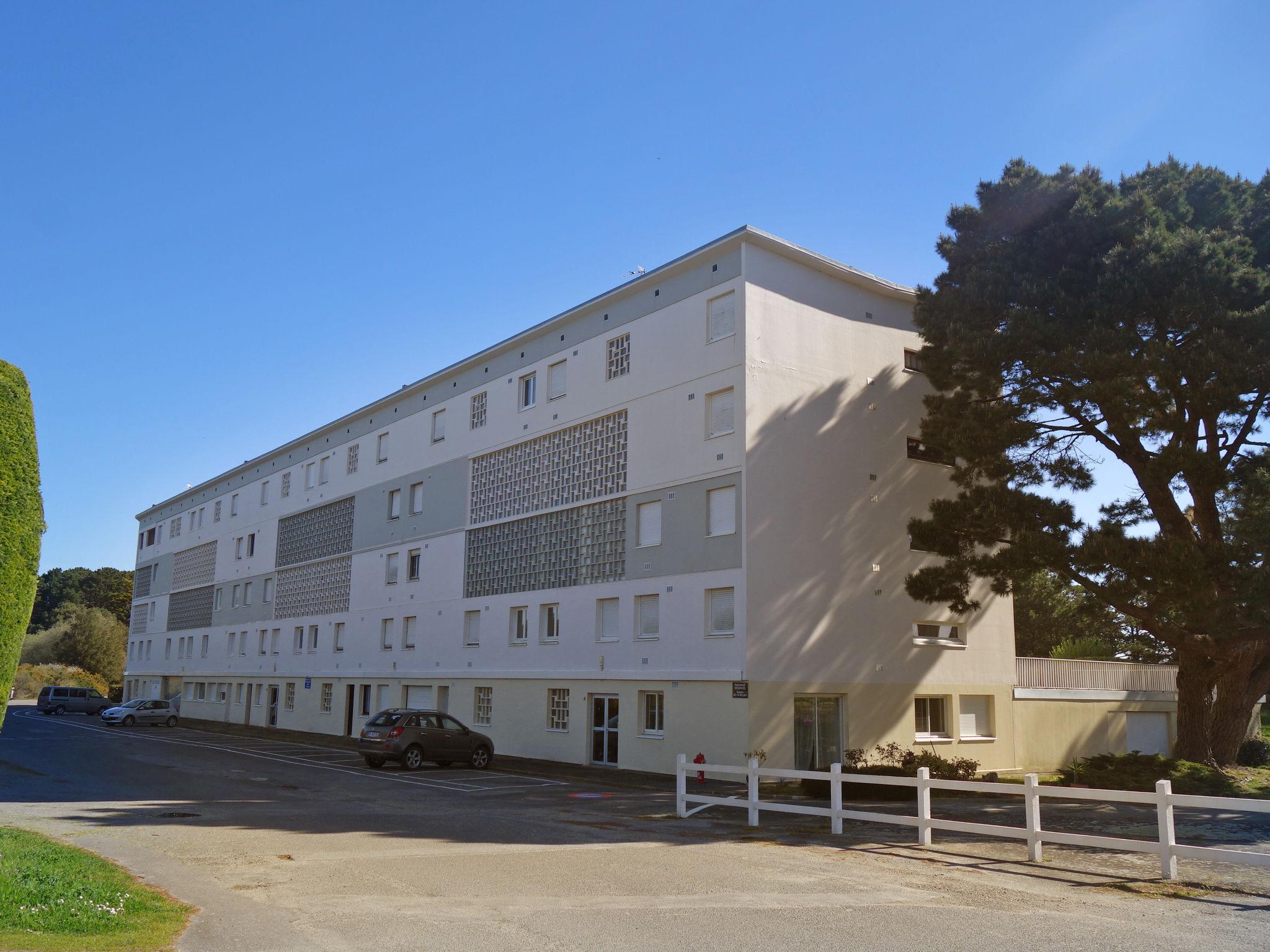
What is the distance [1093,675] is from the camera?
3328 cm

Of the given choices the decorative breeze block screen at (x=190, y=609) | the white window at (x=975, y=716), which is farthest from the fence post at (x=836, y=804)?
the decorative breeze block screen at (x=190, y=609)

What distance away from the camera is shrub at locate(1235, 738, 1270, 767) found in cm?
3155

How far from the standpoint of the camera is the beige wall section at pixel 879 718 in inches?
958

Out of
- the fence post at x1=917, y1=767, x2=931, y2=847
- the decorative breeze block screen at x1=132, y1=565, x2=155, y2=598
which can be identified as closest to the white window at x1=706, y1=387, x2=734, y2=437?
the fence post at x1=917, y1=767, x2=931, y2=847

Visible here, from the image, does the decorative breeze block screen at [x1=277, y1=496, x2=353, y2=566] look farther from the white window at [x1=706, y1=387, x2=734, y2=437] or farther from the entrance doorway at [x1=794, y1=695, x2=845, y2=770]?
the entrance doorway at [x1=794, y1=695, x2=845, y2=770]

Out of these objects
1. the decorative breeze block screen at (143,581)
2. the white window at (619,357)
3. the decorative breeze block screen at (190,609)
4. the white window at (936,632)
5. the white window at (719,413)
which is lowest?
the white window at (936,632)

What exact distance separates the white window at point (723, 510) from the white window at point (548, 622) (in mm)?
6951

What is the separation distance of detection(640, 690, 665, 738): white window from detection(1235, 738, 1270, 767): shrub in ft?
59.5

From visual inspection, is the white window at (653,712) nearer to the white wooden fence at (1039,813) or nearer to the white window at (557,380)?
the white window at (557,380)

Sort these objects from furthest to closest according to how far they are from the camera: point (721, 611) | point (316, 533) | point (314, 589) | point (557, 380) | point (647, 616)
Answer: point (316, 533)
point (314, 589)
point (557, 380)
point (647, 616)
point (721, 611)

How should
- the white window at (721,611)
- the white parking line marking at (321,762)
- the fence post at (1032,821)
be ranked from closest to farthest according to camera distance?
the fence post at (1032,821) → the white parking line marking at (321,762) → the white window at (721,611)

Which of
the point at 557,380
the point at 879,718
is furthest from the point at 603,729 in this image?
the point at 557,380

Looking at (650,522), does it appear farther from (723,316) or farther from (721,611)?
(723,316)

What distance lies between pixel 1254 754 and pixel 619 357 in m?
22.9
